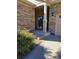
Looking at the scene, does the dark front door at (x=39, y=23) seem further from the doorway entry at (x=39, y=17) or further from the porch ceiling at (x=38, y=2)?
the porch ceiling at (x=38, y=2)

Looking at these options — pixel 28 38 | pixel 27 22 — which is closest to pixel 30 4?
pixel 27 22

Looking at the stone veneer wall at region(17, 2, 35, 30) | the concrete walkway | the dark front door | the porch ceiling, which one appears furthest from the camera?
the dark front door

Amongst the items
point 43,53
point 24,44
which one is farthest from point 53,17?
point 24,44

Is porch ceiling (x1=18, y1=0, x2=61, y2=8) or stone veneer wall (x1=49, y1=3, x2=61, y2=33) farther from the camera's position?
stone veneer wall (x1=49, y1=3, x2=61, y2=33)

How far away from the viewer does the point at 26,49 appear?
9266 millimetres

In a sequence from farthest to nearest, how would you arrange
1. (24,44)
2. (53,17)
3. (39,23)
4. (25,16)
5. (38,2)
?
(39,23) < (38,2) < (53,17) < (25,16) < (24,44)

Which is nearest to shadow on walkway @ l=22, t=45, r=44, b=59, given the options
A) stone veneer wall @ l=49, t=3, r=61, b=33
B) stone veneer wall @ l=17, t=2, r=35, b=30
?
stone veneer wall @ l=17, t=2, r=35, b=30

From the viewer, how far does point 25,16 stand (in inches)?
651

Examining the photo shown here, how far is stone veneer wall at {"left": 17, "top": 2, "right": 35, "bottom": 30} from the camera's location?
1549 cm

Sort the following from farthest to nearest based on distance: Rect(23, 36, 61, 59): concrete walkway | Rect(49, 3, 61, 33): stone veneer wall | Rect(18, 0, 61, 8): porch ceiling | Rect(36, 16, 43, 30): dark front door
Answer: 1. Rect(36, 16, 43, 30): dark front door
2. Rect(49, 3, 61, 33): stone veneer wall
3. Rect(18, 0, 61, 8): porch ceiling
4. Rect(23, 36, 61, 59): concrete walkway

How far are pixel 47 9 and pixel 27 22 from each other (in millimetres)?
3451

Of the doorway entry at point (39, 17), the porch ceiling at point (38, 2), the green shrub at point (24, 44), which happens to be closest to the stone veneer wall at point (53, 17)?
the porch ceiling at point (38, 2)

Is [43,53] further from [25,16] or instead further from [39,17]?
[39,17]

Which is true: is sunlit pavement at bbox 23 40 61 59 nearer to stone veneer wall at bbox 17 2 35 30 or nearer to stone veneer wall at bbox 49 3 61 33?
stone veneer wall at bbox 17 2 35 30
